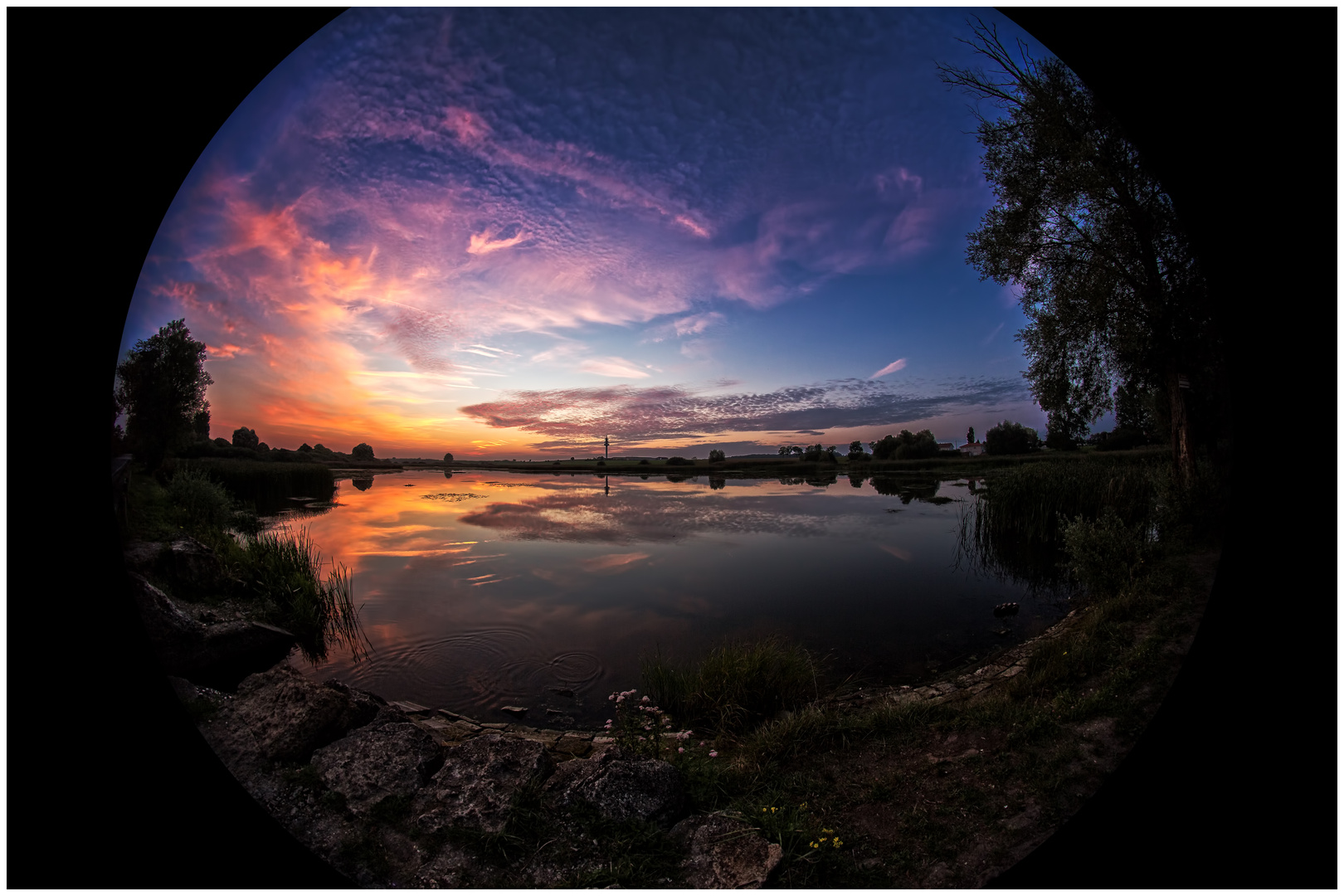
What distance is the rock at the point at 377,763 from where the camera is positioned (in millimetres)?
3113

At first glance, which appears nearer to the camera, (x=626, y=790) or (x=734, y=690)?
(x=626, y=790)

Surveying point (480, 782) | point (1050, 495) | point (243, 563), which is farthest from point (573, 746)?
point (1050, 495)

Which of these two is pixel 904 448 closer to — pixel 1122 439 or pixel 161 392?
pixel 1122 439

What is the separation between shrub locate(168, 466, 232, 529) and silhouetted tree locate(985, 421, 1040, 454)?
13501 mm

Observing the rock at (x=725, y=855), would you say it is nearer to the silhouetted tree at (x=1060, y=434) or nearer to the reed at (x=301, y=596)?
the reed at (x=301, y=596)

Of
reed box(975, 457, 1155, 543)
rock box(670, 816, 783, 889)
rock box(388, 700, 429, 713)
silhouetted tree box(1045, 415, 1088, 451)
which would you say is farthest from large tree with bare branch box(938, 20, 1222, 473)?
rock box(388, 700, 429, 713)

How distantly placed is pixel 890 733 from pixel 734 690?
191cm

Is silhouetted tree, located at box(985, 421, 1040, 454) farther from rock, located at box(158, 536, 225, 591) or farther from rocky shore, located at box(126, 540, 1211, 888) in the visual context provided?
rock, located at box(158, 536, 225, 591)

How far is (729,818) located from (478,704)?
4.91m

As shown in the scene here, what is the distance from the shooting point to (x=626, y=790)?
3.06m

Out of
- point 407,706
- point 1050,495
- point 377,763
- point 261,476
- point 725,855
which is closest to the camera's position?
point 725,855

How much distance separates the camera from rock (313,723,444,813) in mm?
3113

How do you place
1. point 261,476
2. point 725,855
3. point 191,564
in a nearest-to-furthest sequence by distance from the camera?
point 725,855
point 191,564
point 261,476

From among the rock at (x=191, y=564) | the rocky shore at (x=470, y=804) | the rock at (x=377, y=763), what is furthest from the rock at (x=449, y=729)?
the rock at (x=191, y=564)
